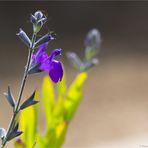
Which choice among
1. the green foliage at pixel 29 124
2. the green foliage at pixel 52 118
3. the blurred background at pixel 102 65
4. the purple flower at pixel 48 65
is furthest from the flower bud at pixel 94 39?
the blurred background at pixel 102 65

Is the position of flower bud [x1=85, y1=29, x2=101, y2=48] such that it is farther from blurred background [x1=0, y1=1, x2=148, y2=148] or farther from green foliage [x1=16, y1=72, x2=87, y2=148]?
blurred background [x1=0, y1=1, x2=148, y2=148]

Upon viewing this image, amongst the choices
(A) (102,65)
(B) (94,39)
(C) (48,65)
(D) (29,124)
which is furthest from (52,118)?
(A) (102,65)

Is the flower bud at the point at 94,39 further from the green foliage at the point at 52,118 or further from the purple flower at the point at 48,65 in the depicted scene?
the purple flower at the point at 48,65

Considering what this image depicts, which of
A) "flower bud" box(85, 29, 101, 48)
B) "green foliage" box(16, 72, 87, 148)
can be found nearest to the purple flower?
"green foliage" box(16, 72, 87, 148)

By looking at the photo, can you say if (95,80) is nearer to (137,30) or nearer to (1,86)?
(1,86)

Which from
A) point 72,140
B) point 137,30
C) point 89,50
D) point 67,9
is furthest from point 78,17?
point 89,50

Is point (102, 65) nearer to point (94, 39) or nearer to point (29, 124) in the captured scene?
point (94, 39)
